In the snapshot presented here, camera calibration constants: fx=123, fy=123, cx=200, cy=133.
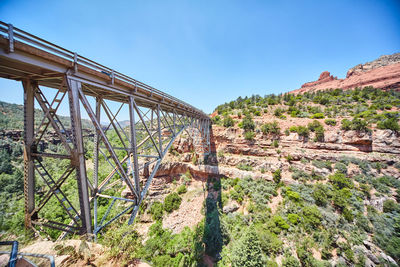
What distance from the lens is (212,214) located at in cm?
1116

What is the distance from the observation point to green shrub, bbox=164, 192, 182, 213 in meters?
12.3

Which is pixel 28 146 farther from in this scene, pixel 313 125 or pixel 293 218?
pixel 313 125

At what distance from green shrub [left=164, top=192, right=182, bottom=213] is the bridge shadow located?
294 centimetres

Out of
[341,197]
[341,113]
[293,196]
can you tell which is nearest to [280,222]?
[293,196]

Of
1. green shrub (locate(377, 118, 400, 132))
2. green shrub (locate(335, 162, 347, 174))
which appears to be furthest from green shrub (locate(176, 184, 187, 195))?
green shrub (locate(377, 118, 400, 132))

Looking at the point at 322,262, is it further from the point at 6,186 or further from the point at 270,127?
the point at 6,186

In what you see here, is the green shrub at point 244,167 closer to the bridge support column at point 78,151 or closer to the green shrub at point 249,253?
the green shrub at point 249,253

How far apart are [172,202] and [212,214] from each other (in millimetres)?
4278

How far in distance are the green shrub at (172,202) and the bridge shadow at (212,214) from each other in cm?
294

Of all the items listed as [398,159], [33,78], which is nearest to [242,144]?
[398,159]

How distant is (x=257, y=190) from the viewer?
12.1m

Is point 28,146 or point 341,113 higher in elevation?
point 341,113

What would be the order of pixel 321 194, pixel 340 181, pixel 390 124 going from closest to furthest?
pixel 321 194, pixel 340 181, pixel 390 124

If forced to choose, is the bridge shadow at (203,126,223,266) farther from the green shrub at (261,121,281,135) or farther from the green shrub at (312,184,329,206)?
the green shrub at (312,184,329,206)
